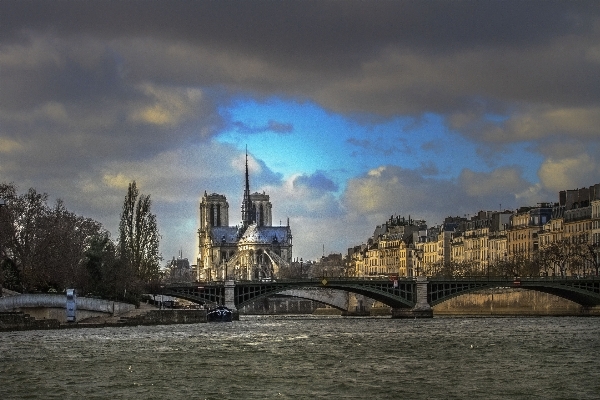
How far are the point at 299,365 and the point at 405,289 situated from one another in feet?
248

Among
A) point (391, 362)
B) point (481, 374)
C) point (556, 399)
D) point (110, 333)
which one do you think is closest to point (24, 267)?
point (110, 333)

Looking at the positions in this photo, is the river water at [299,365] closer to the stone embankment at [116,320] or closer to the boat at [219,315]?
the stone embankment at [116,320]

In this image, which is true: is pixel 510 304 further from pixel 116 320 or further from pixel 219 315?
pixel 116 320

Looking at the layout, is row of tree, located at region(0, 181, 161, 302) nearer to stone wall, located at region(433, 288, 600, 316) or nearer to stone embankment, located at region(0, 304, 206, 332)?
stone embankment, located at region(0, 304, 206, 332)

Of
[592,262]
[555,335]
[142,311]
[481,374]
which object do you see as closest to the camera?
[481,374]

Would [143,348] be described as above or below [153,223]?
below

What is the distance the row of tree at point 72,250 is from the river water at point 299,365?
14028 mm

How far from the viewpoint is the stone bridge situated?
126 metres

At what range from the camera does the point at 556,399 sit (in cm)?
4547

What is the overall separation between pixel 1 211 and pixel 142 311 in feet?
66.6

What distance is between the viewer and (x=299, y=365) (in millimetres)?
59500

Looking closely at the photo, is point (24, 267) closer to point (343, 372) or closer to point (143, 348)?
point (143, 348)

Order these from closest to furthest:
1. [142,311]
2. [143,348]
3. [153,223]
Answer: [143,348] → [142,311] → [153,223]

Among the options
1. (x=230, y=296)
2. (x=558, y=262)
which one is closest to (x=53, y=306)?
(x=230, y=296)
